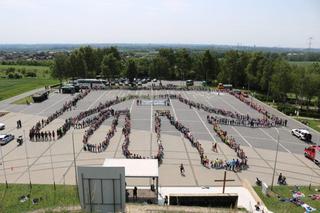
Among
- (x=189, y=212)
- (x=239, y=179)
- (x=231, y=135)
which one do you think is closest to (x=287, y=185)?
(x=239, y=179)

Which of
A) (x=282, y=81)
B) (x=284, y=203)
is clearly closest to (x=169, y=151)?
(x=284, y=203)

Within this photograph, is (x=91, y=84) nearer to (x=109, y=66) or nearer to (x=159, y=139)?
(x=109, y=66)

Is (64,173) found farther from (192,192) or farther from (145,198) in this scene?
(192,192)

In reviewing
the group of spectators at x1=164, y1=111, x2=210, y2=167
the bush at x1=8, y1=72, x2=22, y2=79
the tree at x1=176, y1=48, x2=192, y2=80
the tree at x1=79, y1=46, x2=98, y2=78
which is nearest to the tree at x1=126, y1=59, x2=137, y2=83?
the tree at x1=79, y1=46, x2=98, y2=78

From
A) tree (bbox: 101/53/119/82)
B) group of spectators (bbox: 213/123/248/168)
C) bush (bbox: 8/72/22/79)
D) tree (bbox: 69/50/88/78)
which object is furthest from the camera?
bush (bbox: 8/72/22/79)

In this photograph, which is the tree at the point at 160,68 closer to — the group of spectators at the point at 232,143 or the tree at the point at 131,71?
the tree at the point at 131,71

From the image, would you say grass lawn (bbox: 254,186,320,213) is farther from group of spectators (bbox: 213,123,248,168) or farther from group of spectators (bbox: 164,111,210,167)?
group of spectators (bbox: 164,111,210,167)
